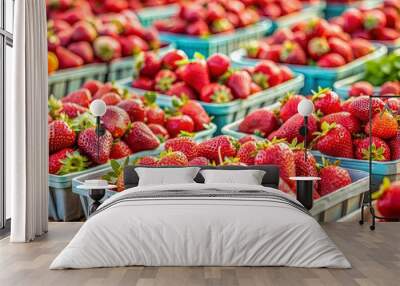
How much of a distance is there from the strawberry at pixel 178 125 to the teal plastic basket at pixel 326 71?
781 mm

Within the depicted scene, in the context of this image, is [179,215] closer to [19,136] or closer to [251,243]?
[251,243]

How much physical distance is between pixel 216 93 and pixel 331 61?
1.16 m

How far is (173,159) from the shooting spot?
23.8 ft

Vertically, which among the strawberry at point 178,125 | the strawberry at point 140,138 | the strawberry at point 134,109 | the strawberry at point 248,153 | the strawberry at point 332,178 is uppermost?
the strawberry at point 134,109

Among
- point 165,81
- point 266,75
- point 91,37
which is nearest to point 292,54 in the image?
point 266,75

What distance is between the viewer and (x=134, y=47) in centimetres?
766

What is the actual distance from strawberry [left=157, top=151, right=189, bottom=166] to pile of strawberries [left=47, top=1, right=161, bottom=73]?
1.13 metres

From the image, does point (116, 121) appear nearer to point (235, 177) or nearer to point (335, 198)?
point (235, 177)

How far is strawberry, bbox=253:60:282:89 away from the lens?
756cm

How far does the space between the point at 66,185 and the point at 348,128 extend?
2667 mm

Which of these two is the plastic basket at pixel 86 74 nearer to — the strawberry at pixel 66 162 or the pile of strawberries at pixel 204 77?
the pile of strawberries at pixel 204 77

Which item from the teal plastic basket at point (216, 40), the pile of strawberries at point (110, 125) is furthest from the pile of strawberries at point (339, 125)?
the teal plastic basket at point (216, 40)

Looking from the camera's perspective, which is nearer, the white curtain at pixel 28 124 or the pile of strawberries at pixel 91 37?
the white curtain at pixel 28 124

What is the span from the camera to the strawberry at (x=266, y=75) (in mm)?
7559
